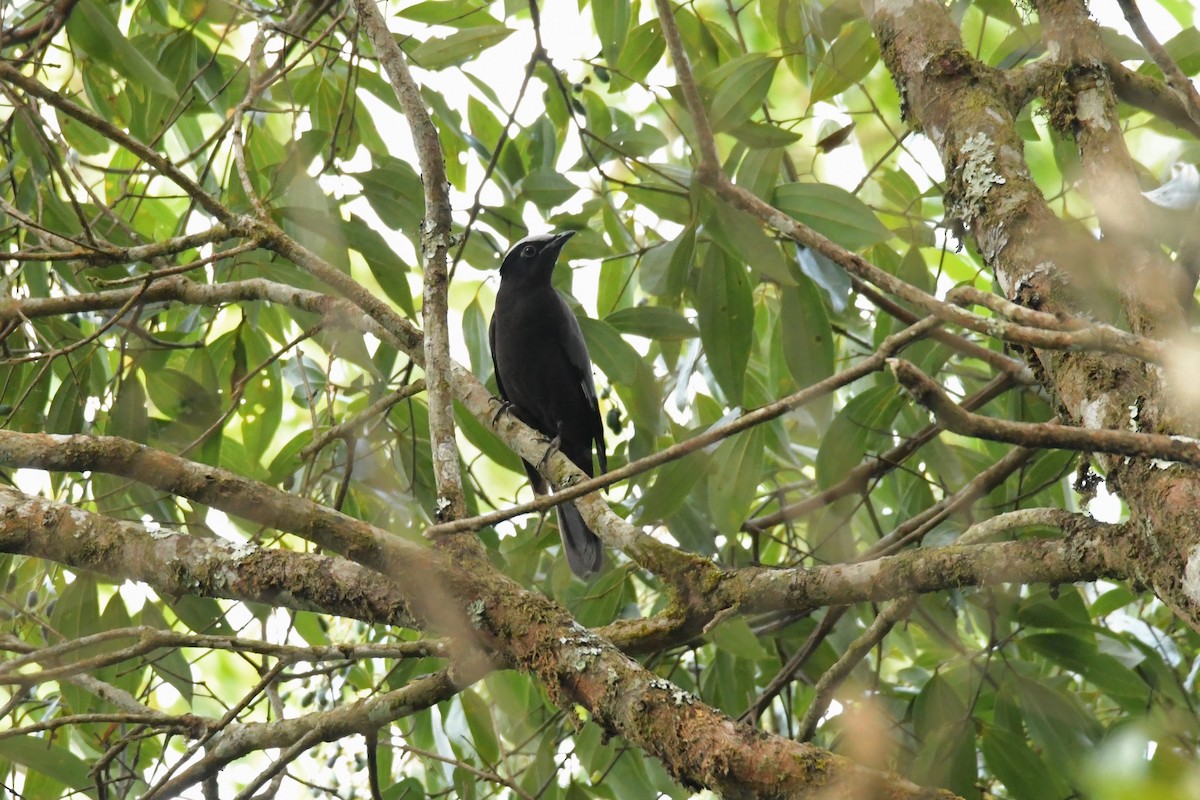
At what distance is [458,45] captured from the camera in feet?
11.8

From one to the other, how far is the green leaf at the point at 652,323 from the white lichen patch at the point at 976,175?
157 centimetres

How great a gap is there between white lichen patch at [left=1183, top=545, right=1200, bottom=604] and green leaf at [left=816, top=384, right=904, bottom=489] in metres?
1.81

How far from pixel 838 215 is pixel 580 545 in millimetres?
2496

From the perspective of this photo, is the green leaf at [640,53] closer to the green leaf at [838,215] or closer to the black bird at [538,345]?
the green leaf at [838,215]

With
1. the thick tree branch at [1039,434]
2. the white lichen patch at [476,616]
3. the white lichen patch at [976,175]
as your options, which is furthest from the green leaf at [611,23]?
the thick tree branch at [1039,434]

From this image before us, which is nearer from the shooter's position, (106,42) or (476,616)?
(476,616)

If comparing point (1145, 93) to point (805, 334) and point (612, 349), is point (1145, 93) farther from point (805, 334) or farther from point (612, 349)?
point (612, 349)

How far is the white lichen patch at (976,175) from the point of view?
7.66 feet

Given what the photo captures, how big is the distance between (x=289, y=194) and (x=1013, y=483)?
9.37 feet

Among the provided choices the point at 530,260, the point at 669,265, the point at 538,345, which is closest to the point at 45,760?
the point at 669,265

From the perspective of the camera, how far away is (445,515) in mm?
2412

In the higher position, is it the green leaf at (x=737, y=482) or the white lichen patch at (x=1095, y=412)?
the green leaf at (x=737, y=482)

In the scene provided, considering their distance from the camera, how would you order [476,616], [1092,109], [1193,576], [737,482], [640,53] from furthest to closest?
1. [640,53]
2. [737,482]
3. [1092,109]
4. [476,616]
5. [1193,576]

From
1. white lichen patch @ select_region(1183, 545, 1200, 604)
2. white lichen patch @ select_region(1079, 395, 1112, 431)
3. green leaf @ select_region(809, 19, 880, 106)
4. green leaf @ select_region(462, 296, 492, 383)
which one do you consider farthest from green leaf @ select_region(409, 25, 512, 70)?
white lichen patch @ select_region(1183, 545, 1200, 604)
